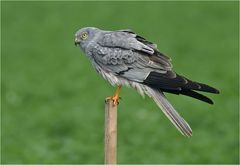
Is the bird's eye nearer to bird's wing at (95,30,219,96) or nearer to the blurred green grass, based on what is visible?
bird's wing at (95,30,219,96)

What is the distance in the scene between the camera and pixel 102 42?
24.1 feet

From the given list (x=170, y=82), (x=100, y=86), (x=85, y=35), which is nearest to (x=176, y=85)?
(x=170, y=82)

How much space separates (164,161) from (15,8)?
50.8 feet

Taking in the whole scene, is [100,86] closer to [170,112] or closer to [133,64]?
[133,64]

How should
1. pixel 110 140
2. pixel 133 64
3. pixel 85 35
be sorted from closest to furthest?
1. pixel 110 140
2. pixel 133 64
3. pixel 85 35

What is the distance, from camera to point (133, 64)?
7180 millimetres

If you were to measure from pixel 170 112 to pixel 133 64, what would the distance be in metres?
0.70

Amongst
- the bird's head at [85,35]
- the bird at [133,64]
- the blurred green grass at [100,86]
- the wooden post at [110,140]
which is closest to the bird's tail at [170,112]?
the bird at [133,64]

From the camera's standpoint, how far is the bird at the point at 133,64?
22.7 feet

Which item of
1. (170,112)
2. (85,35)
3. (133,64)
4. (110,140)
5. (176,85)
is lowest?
(110,140)

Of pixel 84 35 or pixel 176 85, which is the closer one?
pixel 176 85

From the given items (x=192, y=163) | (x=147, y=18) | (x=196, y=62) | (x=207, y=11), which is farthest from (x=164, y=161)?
(x=207, y=11)

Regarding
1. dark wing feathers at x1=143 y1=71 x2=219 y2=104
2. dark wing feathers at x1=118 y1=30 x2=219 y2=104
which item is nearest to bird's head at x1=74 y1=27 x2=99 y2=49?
dark wing feathers at x1=118 y1=30 x2=219 y2=104

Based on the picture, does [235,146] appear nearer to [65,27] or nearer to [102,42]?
[102,42]
